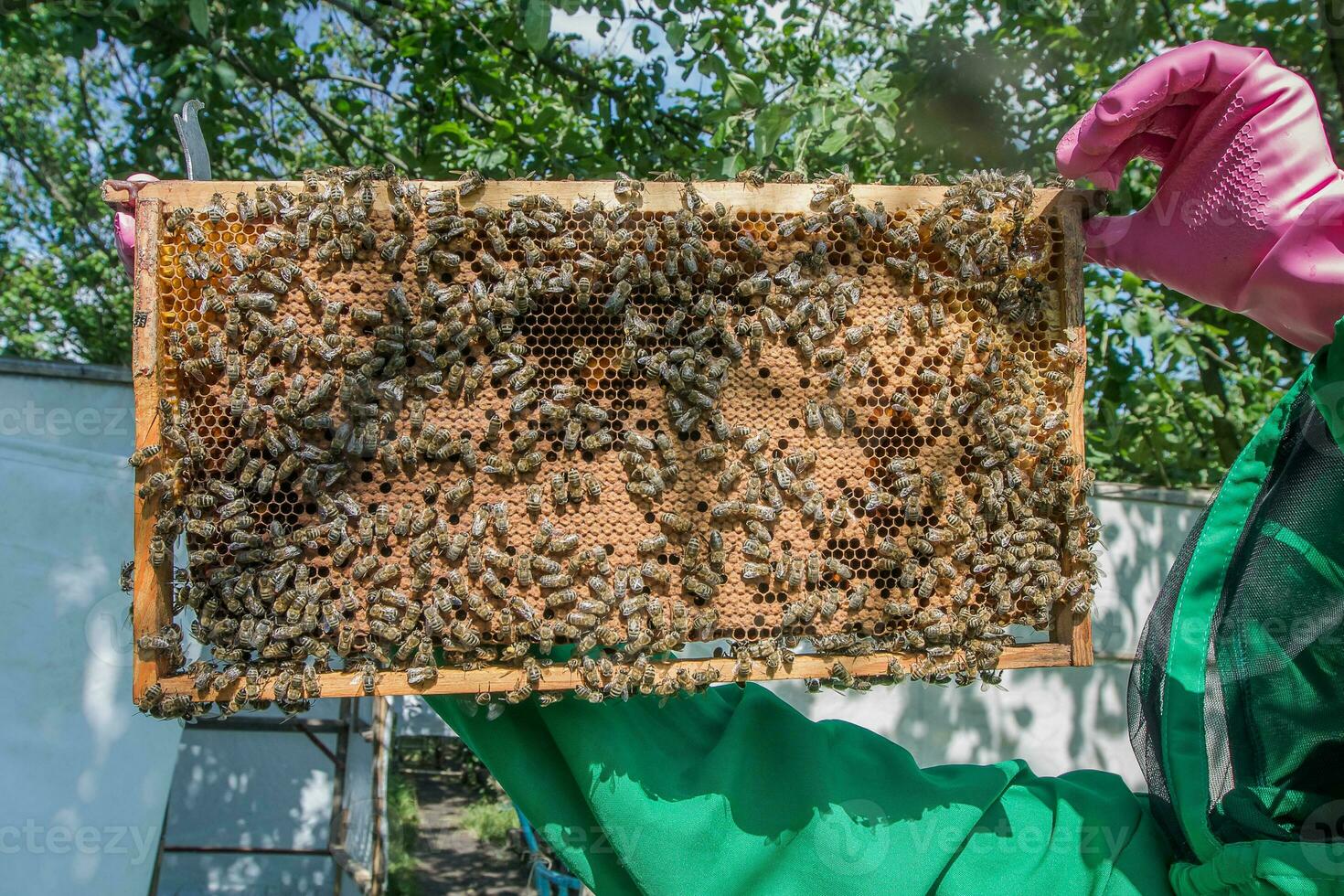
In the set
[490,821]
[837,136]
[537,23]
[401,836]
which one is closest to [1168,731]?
[837,136]

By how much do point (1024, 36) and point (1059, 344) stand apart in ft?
17.4

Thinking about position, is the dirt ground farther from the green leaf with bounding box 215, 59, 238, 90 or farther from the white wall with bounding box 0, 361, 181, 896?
the green leaf with bounding box 215, 59, 238, 90

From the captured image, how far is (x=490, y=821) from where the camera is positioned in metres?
13.6

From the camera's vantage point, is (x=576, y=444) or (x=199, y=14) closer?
(x=576, y=444)

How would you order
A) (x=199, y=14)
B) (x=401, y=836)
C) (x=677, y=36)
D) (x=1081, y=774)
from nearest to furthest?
(x=1081, y=774) → (x=199, y=14) → (x=677, y=36) → (x=401, y=836)

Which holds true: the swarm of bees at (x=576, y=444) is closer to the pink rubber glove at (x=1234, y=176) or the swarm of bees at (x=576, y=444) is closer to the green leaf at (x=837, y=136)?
the pink rubber glove at (x=1234, y=176)

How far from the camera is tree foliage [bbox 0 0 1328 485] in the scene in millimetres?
4938

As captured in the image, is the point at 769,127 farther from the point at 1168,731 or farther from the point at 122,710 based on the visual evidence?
the point at 122,710

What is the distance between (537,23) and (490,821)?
1218 centimetres

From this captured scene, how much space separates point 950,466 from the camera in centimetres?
235

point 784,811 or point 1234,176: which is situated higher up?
point 1234,176

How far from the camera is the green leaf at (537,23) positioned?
13.3 feet

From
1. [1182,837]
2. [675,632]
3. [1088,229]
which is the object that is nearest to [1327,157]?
[1088,229]

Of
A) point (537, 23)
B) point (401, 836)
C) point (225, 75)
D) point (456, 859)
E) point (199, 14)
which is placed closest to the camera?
point (537, 23)
